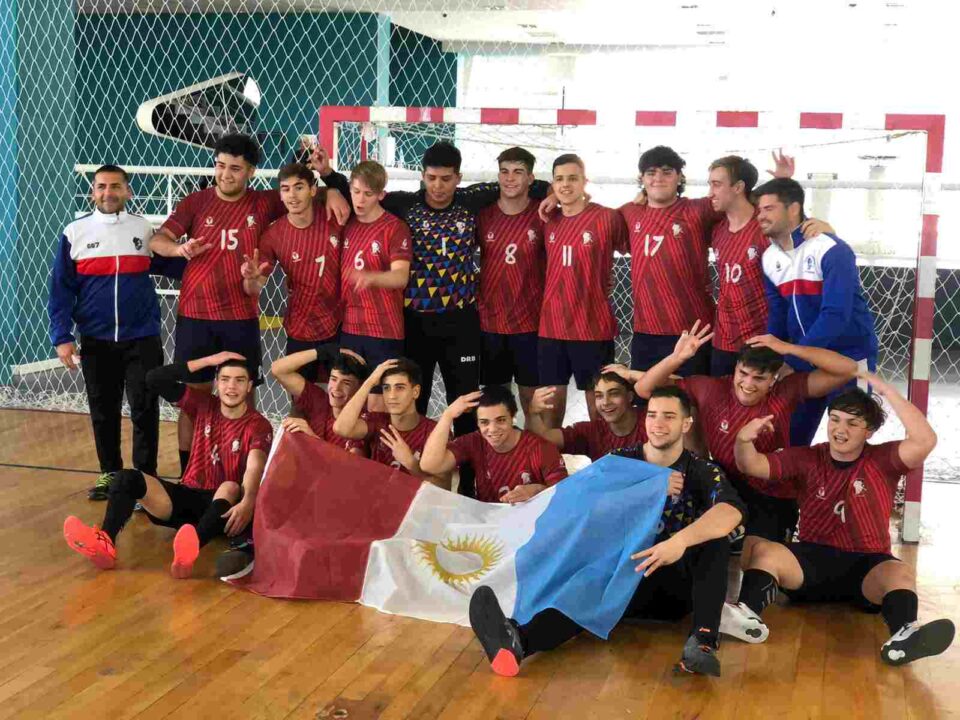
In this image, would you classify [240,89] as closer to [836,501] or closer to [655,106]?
[655,106]

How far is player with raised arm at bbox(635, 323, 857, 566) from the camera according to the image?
371cm

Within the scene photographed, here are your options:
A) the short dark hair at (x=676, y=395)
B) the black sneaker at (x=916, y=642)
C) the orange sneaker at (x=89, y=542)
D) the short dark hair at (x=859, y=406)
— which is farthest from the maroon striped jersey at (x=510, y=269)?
the black sneaker at (x=916, y=642)

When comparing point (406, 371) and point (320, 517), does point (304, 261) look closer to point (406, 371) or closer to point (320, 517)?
point (406, 371)

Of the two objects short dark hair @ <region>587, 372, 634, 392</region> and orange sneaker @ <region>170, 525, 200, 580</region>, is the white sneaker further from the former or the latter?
orange sneaker @ <region>170, 525, 200, 580</region>

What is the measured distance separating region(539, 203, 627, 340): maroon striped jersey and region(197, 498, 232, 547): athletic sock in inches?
55.4

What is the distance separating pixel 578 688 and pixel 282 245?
7.56ft

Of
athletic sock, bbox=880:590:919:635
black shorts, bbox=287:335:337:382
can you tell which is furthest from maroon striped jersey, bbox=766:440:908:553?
black shorts, bbox=287:335:337:382

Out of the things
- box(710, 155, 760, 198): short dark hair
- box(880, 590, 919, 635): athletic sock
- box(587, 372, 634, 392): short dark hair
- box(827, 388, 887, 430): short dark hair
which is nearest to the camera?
box(880, 590, 919, 635): athletic sock

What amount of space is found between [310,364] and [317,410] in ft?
0.90

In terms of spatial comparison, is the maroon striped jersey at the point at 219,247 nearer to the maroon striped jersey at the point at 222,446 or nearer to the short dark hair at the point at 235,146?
the short dark hair at the point at 235,146

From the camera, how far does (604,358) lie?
4.34 metres

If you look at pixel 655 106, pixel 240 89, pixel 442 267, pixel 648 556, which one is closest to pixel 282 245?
pixel 442 267

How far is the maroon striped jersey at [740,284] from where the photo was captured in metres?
4.04

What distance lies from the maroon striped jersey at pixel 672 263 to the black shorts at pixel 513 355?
19.0 inches
